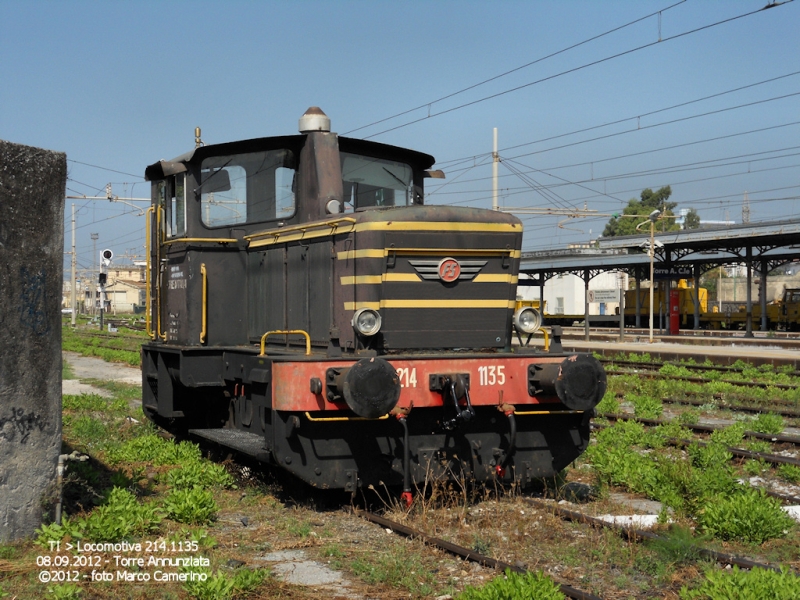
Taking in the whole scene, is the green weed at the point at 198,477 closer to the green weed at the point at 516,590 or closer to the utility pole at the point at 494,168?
the green weed at the point at 516,590

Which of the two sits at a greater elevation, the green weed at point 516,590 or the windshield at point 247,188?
the windshield at point 247,188

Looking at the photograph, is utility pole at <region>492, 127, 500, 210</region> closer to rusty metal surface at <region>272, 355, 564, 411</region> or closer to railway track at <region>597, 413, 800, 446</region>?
railway track at <region>597, 413, 800, 446</region>

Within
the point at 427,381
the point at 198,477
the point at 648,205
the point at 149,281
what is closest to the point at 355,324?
the point at 427,381

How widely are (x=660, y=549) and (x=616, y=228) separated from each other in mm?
92559

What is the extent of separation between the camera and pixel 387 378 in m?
6.34

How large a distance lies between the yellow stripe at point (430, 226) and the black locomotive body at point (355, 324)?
0.04 feet

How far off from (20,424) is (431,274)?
3313 millimetres

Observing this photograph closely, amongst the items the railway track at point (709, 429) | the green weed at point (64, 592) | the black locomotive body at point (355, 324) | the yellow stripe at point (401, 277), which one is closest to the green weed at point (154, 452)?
the black locomotive body at point (355, 324)

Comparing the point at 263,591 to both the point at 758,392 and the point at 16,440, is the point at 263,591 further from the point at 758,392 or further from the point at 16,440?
the point at 758,392

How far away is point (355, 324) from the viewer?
22.4ft

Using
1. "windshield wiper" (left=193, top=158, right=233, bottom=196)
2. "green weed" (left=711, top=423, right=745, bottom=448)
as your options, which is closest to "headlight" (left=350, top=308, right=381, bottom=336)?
"windshield wiper" (left=193, top=158, right=233, bottom=196)

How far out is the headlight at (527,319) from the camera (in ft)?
24.5

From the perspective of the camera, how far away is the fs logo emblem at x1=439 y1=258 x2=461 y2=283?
7152 mm

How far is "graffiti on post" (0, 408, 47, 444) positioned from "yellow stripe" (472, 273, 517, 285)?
359 centimetres
